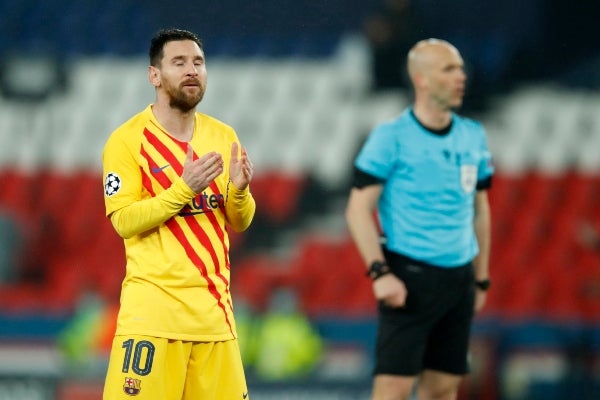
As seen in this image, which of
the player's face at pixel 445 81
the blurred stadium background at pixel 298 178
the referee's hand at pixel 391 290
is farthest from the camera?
the blurred stadium background at pixel 298 178

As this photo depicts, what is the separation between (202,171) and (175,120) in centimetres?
33

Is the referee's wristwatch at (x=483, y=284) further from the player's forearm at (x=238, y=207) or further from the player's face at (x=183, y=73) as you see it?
the player's face at (x=183, y=73)

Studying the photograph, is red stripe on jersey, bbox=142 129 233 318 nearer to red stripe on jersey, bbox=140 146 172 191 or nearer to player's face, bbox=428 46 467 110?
red stripe on jersey, bbox=140 146 172 191

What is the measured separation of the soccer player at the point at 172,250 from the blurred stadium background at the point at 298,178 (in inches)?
147

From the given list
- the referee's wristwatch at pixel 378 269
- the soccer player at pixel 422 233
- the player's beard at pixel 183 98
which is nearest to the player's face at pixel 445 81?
the soccer player at pixel 422 233

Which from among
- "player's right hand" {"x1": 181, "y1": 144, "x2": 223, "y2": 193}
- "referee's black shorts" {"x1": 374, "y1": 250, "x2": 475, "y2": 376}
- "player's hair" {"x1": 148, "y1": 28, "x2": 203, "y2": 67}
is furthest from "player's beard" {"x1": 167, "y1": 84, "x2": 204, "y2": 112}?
"referee's black shorts" {"x1": 374, "y1": 250, "x2": 475, "y2": 376}

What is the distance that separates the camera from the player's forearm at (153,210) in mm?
3426

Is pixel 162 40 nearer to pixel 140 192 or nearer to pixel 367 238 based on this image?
pixel 140 192

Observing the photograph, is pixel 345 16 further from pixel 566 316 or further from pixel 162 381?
pixel 162 381

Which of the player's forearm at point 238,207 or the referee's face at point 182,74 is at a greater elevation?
the referee's face at point 182,74

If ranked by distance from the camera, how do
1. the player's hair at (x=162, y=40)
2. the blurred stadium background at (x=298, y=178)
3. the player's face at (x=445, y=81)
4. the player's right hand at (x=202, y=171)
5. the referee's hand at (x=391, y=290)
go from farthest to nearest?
the blurred stadium background at (x=298, y=178) < the player's face at (x=445, y=81) < the referee's hand at (x=391, y=290) < the player's hair at (x=162, y=40) < the player's right hand at (x=202, y=171)

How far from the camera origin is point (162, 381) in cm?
352

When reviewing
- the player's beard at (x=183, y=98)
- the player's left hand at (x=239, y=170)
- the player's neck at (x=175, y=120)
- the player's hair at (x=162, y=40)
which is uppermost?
the player's hair at (x=162, y=40)

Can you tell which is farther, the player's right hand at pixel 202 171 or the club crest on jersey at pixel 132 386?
the club crest on jersey at pixel 132 386
